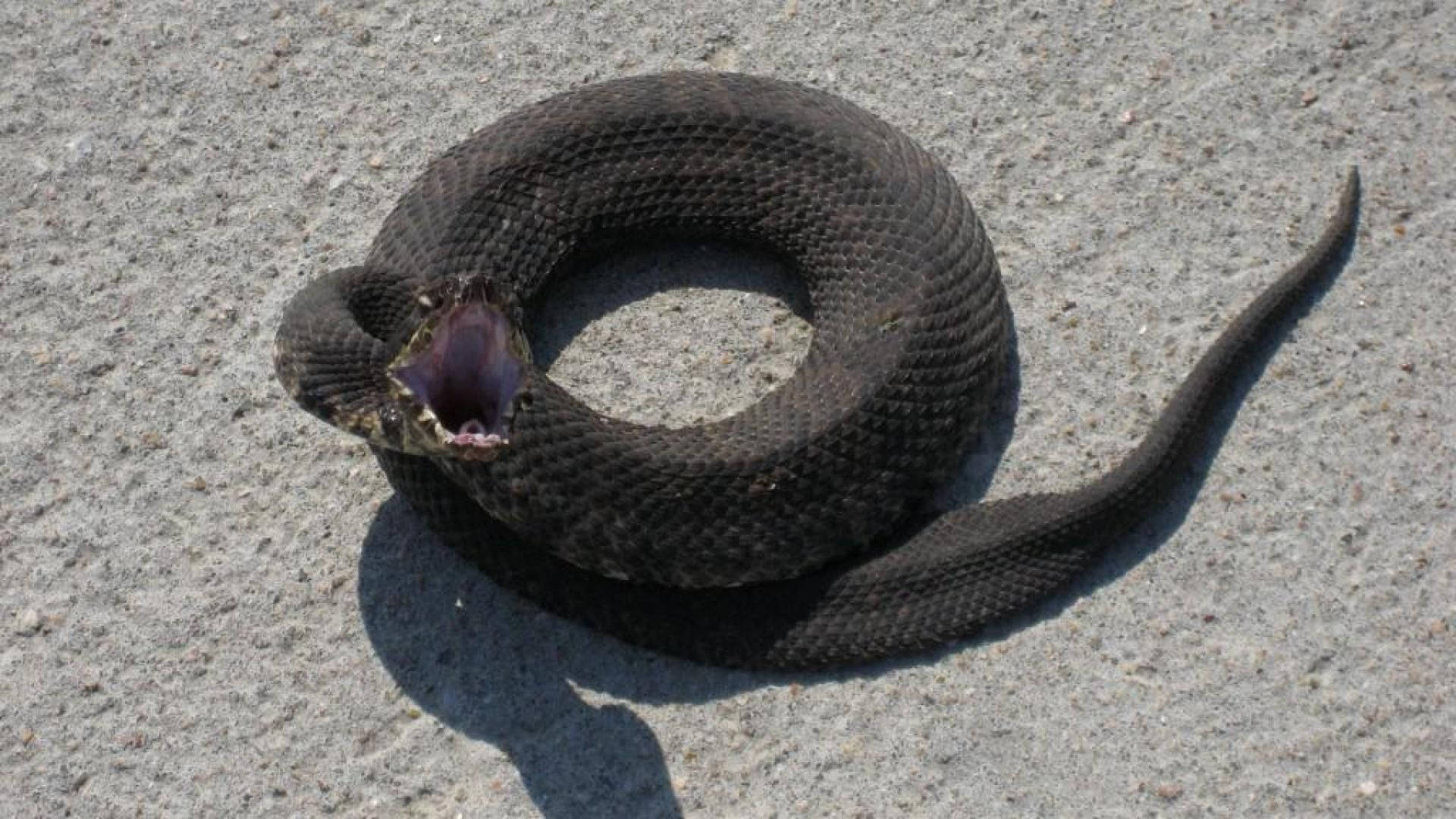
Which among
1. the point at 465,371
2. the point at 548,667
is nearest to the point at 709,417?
the point at 548,667

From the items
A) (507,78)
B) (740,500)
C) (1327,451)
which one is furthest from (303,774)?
(1327,451)

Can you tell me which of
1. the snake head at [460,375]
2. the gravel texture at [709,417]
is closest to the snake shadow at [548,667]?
the gravel texture at [709,417]

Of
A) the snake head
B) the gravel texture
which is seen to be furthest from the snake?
the gravel texture

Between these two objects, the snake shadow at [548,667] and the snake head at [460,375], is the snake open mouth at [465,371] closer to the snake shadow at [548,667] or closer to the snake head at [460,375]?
the snake head at [460,375]

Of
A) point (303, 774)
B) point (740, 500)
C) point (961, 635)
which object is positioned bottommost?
point (303, 774)

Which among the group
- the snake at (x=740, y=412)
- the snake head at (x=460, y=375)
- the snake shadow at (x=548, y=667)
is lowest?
the snake shadow at (x=548, y=667)

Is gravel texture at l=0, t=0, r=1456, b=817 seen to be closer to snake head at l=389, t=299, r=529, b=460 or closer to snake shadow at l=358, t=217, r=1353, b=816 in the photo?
snake shadow at l=358, t=217, r=1353, b=816

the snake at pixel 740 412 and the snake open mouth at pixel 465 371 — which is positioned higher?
the snake open mouth at pixel 465 371

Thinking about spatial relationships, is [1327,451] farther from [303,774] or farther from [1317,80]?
[303,774]
